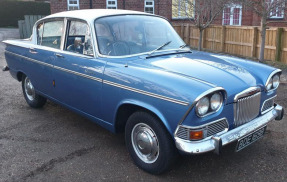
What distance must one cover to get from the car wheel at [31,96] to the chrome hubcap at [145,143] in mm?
2783

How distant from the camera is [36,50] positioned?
484cm

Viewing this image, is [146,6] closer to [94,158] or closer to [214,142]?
[94,158]

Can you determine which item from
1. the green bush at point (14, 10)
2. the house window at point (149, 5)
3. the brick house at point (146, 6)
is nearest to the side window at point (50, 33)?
the brick house at point (146, 6)

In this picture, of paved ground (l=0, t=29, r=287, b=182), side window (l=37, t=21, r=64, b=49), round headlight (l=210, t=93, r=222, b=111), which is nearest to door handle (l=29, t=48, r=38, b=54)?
side window (l=37, t=21, r=64, b=49)

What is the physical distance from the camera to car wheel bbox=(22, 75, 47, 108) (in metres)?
5.39

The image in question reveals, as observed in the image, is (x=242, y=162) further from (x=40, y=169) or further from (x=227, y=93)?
(x=40, y=169)

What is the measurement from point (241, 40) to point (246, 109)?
927cm

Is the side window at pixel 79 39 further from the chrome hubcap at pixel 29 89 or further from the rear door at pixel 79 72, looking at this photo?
the chrome hubcap at pixel 29 89

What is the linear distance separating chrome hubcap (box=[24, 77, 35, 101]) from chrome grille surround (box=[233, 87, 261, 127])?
3825 mm

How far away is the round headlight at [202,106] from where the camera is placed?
2665 millimetres

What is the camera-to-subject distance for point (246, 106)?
3.05 m

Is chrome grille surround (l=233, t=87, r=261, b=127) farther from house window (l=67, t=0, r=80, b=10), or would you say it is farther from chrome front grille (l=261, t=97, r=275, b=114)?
house window (l=67, t=0, r=80, b=10)

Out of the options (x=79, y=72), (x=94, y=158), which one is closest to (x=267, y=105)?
(x=94, y=158)

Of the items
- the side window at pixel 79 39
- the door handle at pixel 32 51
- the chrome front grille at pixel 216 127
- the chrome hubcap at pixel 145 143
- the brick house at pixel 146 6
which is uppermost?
the brick house at pixel 146 6
